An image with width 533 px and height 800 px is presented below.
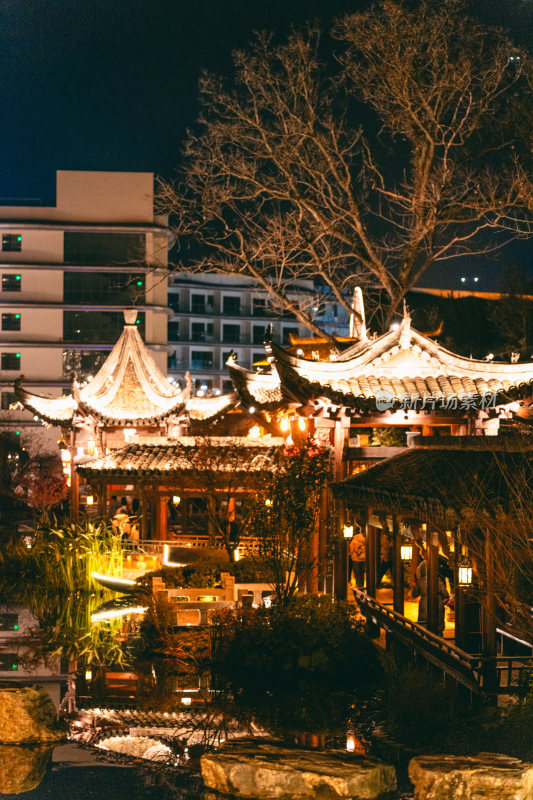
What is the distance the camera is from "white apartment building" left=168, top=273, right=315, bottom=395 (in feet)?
221

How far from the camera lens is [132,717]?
10852 millimetres

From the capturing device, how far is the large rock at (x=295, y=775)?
800 centimetres

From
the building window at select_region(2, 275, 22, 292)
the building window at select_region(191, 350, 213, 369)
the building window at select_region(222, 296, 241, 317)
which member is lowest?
the building window at select_region(191, 350, 213, 369)

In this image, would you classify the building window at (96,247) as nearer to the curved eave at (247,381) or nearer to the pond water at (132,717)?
the curved eave at (247,381)

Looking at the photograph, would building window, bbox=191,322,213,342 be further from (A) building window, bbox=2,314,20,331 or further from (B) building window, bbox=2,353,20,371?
(B) building window, bbox=2,353,20,371

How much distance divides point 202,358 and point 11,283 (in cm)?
1702

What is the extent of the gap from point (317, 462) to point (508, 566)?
5788 millimetres

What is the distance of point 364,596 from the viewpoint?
48.2ft

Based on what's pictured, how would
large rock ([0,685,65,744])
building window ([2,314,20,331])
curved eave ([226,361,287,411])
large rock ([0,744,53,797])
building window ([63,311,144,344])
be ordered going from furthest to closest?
building window ([63,311,144,344]), building window ([2,314,20,331]), curved eave ([226,361,287,411]), large rock ([0,685,65,744]), large rock ([0,744,53,797])

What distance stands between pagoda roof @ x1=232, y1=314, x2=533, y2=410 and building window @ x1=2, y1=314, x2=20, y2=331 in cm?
4009

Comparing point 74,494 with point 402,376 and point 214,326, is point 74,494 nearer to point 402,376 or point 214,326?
point 402,376

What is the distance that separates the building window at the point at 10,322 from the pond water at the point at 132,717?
39.5 meters

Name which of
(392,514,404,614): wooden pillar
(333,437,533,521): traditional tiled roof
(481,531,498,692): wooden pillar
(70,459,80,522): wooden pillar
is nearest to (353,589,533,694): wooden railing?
(481,531,498,692): wooden pillar

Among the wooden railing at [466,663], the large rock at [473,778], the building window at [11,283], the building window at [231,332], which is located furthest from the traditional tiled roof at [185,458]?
the building window at [231,332]
